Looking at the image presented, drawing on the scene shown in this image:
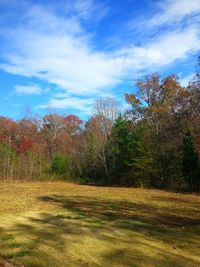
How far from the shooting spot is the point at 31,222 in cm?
930

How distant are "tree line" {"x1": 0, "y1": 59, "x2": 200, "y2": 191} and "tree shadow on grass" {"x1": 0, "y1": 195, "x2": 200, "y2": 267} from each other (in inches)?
397

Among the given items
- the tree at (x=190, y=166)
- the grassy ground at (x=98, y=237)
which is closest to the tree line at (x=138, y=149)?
the tree at (x=190, y=166)

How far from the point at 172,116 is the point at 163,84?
18.0 feet

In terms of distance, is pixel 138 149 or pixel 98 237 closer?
pixel 98 237

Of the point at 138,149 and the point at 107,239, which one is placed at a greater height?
the point at 138,149

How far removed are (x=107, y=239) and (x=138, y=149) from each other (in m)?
18.2

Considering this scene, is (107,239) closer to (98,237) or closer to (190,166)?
(98,237)

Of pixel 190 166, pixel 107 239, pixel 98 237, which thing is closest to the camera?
pixel 107 239

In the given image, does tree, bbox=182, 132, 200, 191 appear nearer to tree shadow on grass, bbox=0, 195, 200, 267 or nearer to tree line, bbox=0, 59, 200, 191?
tree line, bbox=0, 59, 200, 191

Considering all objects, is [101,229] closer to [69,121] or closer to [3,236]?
[3,236]

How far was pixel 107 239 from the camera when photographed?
24.0ft

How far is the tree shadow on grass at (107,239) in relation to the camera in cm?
585

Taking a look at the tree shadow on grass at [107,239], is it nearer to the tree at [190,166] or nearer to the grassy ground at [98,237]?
the grassy ground at [98,237]

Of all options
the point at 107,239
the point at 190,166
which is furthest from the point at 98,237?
the point at 190,166
